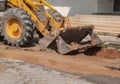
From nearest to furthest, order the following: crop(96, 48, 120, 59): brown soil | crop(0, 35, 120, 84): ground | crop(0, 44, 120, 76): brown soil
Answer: crop(0, 35, 120, 84): ground, crop(0, 44, 120, 76): brown soil, crop(96, 48, 120, 59): brown soil

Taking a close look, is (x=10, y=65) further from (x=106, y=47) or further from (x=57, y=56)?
(x=106, y=47)

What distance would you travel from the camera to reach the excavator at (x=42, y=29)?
Answer: 11.6 metres

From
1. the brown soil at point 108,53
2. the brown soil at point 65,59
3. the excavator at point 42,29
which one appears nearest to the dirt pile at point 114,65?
the brown soil at point 65,59

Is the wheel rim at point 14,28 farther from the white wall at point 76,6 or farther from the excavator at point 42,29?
the white wall at point 76,6

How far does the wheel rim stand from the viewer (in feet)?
42.1

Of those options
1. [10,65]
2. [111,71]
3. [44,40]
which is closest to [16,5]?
[44,40]

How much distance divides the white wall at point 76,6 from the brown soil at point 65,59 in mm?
7662

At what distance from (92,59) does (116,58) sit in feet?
2.95

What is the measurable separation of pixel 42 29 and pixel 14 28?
127cm

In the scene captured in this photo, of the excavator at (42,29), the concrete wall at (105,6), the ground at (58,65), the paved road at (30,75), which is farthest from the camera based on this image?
the concrete wall at (105,6)

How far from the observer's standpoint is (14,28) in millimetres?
13023

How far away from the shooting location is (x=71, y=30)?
38.9 feet

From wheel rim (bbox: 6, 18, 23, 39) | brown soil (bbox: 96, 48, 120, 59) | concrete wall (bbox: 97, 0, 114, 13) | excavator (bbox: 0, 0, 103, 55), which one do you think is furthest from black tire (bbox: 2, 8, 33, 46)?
concrete wall (bbox: 97, 0, 114, 13)

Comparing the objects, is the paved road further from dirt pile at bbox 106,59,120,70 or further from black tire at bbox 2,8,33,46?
black tire at bbox 2,8,33,46
